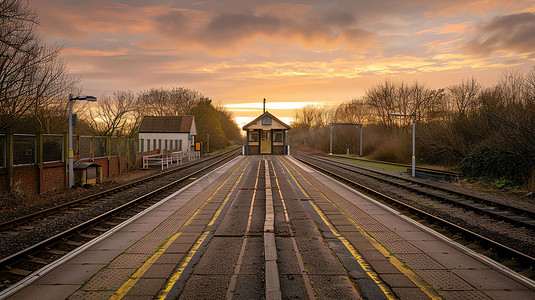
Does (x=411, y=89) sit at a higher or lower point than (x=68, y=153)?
higher

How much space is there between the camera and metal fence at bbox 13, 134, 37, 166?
1302cm

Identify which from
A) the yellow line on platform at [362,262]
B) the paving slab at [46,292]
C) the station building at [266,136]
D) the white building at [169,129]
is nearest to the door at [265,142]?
the station building at [266,136]

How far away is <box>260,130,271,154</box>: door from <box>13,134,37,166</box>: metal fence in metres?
36.2

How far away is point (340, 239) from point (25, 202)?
1168 centimetres

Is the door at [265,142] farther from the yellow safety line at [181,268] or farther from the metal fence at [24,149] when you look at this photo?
the yellow safety line at [181,268]

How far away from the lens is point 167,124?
55.4m

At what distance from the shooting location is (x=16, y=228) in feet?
27.6

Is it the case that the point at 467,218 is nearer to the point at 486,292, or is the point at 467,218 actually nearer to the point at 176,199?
the point at 486,292

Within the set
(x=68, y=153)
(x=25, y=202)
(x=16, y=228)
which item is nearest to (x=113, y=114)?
(x=68, y=153)

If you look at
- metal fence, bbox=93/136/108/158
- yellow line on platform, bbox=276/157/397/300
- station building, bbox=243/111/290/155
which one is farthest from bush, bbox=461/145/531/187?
station building, bbox=243/111/290/155

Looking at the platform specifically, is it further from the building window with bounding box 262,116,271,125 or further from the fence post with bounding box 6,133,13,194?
the building window with bounding box 262,116,271,125

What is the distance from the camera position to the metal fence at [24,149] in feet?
42.7

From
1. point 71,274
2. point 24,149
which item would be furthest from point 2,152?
point 71,274

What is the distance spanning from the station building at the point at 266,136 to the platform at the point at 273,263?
128 feet
